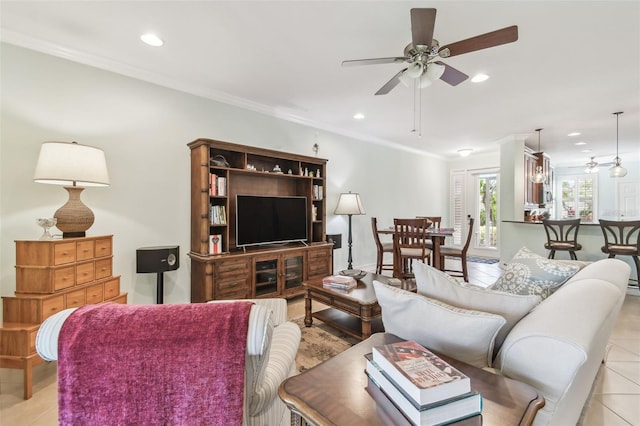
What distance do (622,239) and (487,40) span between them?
3.59 m

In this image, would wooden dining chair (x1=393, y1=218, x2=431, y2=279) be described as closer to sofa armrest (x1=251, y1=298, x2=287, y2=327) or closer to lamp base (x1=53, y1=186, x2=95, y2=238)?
sofa armrest (x1=251, y1=298, x2=287, y2=327)

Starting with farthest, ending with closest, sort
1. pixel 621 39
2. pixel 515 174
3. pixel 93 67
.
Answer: pixel 515 174
pixel 93 67
pixel 621 39

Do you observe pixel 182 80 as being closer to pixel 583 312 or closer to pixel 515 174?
pixel 583 312

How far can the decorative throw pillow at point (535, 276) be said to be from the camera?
Answer: 1637 mm

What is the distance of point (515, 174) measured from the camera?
521 centimetres

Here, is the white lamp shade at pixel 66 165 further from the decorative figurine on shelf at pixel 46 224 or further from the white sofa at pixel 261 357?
the white sofa at pixel 261 357

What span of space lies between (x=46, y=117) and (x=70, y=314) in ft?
7.91

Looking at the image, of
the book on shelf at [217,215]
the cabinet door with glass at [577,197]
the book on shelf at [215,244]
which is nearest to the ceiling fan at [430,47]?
the book on shelf at [217,215]

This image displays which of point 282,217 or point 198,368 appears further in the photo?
point 282,217

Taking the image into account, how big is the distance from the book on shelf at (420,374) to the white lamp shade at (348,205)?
365 centimetres

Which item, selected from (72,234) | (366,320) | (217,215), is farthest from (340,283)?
(72,234)

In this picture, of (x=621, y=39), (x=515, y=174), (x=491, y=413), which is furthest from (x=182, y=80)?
(x=515, y=174)

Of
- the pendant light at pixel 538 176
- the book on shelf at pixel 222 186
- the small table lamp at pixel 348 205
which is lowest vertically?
the small table lamp at pixel 348 205

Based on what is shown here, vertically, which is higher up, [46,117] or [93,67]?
[93,67]
